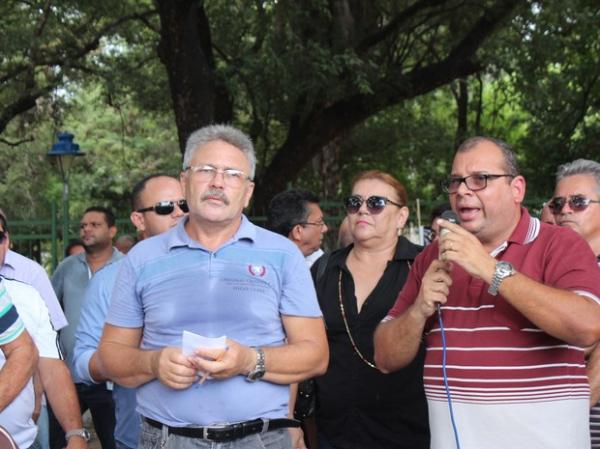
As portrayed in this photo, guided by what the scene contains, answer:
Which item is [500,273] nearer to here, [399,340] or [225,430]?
[399,340]

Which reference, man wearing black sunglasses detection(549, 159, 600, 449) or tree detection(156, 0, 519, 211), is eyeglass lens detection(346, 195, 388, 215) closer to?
man wearing black sunglasses detection(549, 159, 600, 449)

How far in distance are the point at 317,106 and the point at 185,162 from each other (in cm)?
1251

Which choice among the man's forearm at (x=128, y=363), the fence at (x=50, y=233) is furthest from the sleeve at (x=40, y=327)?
the fence at (x=50, y=233)

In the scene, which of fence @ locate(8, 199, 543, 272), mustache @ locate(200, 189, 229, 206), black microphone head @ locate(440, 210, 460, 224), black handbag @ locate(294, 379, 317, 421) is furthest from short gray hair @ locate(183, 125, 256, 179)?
fence @ locate(8, 199, 543, 272)

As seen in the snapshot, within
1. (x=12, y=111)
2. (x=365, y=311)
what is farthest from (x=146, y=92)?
(x=365, y=311)

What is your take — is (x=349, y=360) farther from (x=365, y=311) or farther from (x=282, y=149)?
(x=282, y=149)

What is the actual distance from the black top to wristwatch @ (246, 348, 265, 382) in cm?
150

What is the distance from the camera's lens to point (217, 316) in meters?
3.35

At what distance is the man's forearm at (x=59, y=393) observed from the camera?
4.16 m

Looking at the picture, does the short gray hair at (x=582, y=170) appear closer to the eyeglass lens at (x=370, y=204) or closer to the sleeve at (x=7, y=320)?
the eyeglass lens at (x=370, y=204)

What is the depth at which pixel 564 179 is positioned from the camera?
494cm

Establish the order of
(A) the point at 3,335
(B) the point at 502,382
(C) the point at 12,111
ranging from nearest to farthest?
(B) the point at 502,382
(A) the point at 3,335
(C) the point at 12,111

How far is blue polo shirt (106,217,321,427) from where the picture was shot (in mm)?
3350

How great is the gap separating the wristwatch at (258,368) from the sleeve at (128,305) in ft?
1.75
